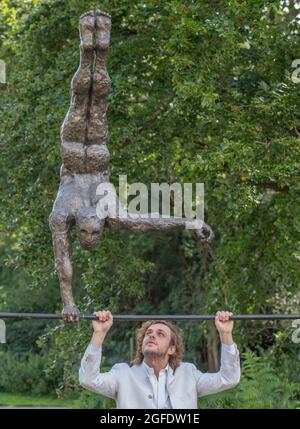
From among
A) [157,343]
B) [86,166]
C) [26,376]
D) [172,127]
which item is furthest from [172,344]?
[26,376]

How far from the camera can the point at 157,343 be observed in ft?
18.3

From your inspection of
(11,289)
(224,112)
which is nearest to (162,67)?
(224,112)

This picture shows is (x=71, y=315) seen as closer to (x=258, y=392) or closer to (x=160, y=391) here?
(x=160, y=391)

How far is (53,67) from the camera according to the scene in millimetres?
12883

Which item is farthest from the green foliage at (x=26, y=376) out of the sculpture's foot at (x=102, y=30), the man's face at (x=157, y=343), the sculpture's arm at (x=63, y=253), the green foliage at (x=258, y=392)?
the man's face at (x=157, y=343)

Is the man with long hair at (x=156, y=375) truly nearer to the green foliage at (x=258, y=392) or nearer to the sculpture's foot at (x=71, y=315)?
the sculpture's foot at (x=71, y=315)

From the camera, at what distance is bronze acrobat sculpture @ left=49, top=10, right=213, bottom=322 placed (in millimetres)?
6324

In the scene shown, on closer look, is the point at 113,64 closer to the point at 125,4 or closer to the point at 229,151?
the point at 125,4

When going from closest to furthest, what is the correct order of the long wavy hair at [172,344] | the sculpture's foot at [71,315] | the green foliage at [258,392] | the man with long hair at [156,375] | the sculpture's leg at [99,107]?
the man with long hair at [156,375] → the long wavy hair at [172,344] → the sculpture's foot at [71,315] → the sculpture's leg at [99,107] → the green foliage at [258,392]

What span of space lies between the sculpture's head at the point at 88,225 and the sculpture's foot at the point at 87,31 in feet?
3.39

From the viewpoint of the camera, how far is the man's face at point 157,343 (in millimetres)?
5570

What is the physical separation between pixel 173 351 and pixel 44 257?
6.62 metres

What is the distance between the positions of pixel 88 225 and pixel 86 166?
0.48 meters

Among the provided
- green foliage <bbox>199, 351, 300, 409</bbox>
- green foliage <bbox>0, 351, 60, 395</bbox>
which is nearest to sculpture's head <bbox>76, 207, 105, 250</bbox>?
green foliage <bbox>199, 351, 300, 409</bbox>
